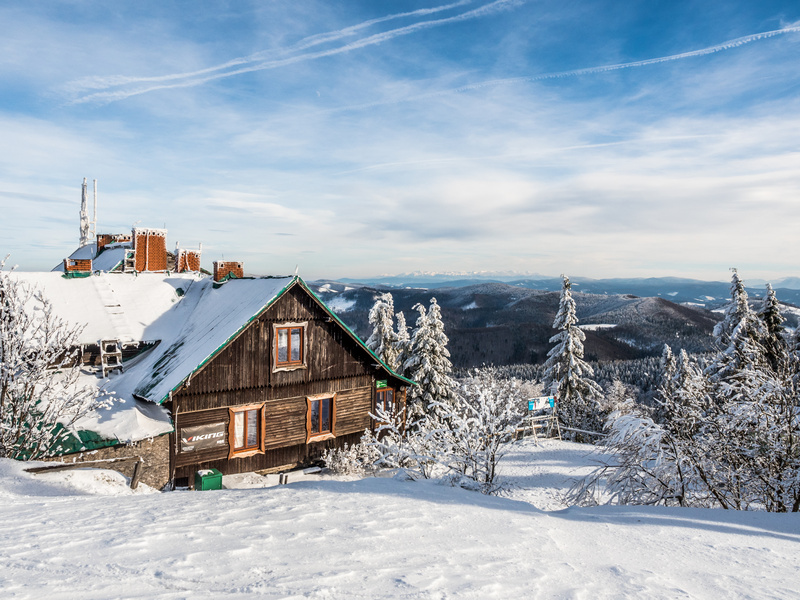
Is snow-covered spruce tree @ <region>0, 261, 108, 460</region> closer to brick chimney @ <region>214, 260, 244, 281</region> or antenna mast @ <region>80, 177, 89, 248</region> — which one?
brick chimney @ <region>214, 260, 244, 281</region>

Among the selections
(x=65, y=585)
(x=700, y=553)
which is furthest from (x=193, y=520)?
(x=700, y=553)

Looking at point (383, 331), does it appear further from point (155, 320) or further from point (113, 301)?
point (113, 301)

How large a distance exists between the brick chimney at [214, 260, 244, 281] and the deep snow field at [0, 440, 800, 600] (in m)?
14.3

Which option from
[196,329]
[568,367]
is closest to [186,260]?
[196,329]

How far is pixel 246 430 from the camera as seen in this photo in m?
17.4

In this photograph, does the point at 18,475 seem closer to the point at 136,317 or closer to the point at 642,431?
the point at 136,317

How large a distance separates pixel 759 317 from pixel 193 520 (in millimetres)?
34896

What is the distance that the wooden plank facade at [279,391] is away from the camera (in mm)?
16281

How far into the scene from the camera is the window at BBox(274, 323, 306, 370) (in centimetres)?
1795

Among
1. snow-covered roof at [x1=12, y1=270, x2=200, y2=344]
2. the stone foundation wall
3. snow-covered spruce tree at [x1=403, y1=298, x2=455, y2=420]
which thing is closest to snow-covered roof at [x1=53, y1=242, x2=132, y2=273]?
snow-covered roof at [x1=12, y1=270, x2=200, y2=344]

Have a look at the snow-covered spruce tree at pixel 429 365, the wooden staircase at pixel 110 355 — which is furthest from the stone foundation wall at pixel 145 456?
the snow-covered spruce tree at pixel 429 365

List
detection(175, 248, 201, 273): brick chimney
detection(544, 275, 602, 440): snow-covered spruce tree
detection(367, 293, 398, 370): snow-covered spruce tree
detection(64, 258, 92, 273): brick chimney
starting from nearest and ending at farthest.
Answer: detection(64, 258, 92, 273): brick chimney → detection(175, 248, 201, 273): brick chimney → detection(367, 293, 398, 370): snow-covered spruce tree → detection(544, 275, 602, 440): snow-covered spruce tree

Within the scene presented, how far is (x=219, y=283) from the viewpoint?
70.7 ft

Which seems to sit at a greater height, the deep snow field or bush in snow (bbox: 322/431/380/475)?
the deep snow field
